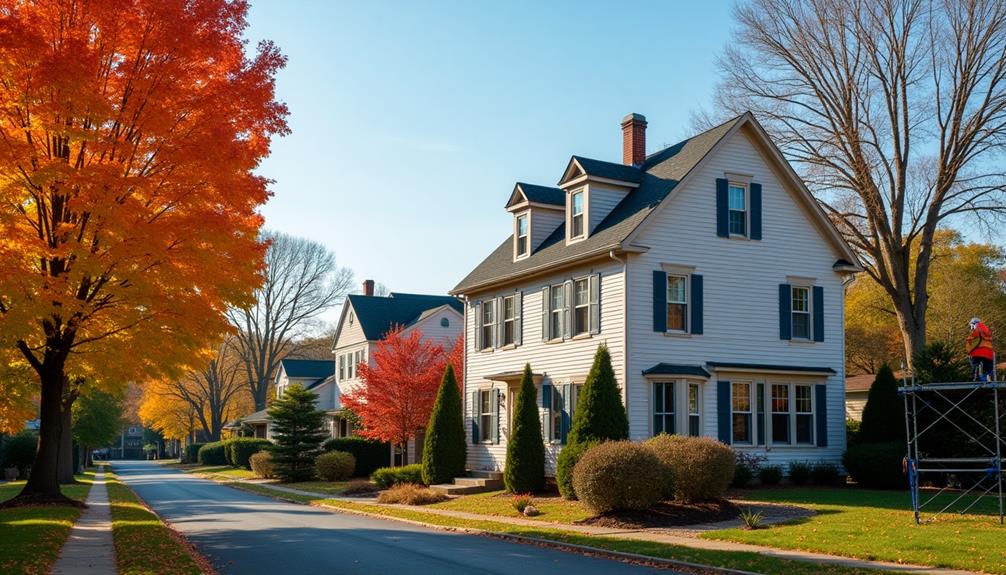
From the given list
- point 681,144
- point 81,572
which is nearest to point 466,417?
point 681,144

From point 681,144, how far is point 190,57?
1688cm

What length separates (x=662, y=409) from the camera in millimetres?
26859

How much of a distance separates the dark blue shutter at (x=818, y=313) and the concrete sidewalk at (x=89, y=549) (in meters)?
20.9

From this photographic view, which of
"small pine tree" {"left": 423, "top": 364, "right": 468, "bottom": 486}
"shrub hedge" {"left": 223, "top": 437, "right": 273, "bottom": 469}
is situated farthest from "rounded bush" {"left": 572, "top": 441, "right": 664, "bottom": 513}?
"shrub hedge" {"left": 223, "top": 437, "right": 273, "bottom": 469}

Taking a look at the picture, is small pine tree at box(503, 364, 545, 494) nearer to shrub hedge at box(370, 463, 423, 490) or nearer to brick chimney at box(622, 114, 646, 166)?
shrub hedge at box(370, 463, 423, 490)

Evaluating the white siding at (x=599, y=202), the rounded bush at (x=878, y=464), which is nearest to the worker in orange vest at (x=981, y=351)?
the rounded bush at (x=878, y=464)

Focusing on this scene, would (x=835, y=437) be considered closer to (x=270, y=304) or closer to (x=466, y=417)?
(x=466, y=417)

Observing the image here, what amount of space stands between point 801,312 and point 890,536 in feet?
46.8

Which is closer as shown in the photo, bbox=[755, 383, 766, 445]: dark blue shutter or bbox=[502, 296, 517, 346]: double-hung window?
bbox=[755, 383, 766, 445]: dark blue shutter

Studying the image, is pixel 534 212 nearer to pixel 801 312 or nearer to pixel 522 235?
pixel 522 235

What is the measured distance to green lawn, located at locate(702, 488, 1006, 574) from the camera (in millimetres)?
14013

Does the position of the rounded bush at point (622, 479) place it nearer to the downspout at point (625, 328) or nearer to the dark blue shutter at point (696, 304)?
the downspout at point (625, 328)

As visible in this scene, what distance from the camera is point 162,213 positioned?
810 inches

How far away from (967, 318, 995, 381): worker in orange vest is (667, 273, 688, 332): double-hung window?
31.8ft
